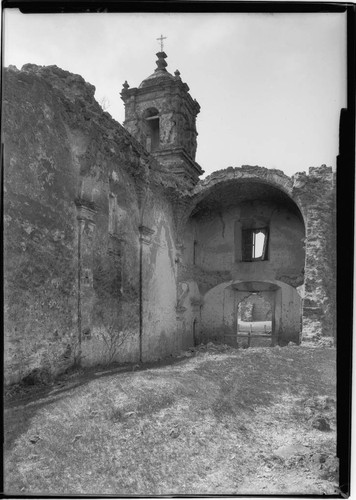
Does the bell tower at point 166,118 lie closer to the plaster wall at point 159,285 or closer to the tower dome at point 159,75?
the tower dome at point 159,75

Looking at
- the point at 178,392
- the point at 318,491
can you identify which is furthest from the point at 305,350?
the point at 318,491

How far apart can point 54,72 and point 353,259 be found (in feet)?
17.8

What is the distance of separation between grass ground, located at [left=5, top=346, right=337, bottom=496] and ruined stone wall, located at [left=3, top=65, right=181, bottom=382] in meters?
0.79

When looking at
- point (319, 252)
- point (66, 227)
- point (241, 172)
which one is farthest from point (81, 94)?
point (319, 252)

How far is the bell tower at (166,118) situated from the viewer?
14.1 meters

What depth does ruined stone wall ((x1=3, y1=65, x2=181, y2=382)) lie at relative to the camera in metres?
5.05

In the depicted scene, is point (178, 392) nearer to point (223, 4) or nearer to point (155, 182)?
point (223, 4)

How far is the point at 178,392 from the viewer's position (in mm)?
5379

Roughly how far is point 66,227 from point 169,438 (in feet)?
11.7

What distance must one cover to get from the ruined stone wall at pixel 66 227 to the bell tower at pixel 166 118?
5.14 meters

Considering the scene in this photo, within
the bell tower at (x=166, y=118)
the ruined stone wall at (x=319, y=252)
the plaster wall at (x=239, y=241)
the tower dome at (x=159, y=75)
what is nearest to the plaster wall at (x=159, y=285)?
the plaster wall at (x=239, y=241)

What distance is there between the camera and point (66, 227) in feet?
20.0

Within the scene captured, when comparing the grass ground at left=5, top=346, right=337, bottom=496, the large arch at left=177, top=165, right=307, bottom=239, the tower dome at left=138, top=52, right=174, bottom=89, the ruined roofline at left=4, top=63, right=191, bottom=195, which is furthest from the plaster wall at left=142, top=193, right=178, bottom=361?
the tower dome at left=138, top=52, right=174, bottom=89

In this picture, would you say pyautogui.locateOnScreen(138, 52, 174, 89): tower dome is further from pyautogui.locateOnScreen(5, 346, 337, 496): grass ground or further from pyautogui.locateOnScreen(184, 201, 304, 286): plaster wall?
pyautogui.locateOnScreen(5, 346, 337, 496): grass ground
